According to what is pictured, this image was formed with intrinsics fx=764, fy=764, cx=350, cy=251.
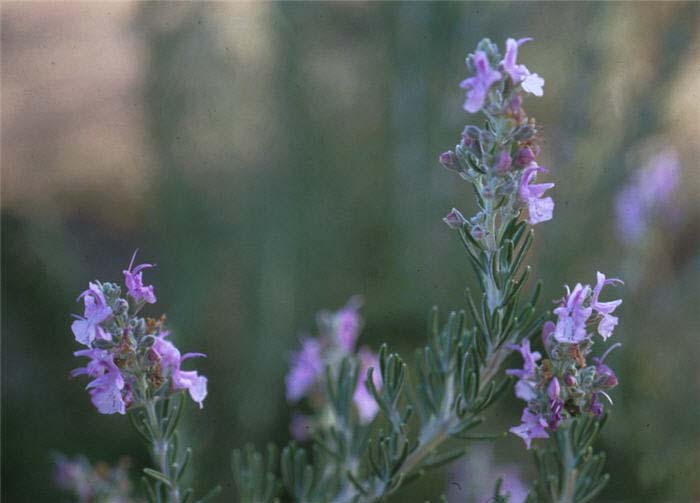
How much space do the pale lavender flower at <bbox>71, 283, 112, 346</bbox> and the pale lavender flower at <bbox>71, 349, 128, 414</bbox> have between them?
23mm

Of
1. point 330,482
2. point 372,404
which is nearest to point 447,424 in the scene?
point 330,482

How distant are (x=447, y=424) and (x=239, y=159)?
272 centimetres

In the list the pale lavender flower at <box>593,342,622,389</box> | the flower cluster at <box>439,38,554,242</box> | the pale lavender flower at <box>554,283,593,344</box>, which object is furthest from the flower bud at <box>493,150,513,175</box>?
the pale lavender flower at <box>593,342,622,389</box>

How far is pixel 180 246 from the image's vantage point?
349 cm

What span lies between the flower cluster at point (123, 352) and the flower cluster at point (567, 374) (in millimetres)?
537

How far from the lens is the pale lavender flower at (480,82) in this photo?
1.18m

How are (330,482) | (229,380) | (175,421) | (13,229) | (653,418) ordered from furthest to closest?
(13,229), (229,380), (653,418), (330,482), (175,421)

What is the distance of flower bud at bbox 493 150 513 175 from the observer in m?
1.20

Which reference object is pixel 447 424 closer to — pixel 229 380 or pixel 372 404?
pixel 372 404

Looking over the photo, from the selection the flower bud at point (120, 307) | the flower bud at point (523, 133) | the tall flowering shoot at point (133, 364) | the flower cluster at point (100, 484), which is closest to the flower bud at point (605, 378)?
the flower bud at point (523, 133)

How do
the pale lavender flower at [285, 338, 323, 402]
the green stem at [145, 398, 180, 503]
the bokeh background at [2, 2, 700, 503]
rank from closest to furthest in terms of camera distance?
the green stem at [145, 398, 180, 503], the pale lavender flower at [285, 338, 323, 402], the bokeh background at [2, 2, 700, 503]

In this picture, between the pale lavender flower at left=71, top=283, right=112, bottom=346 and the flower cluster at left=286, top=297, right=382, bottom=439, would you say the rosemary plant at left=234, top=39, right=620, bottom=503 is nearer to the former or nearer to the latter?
the flower cluster at left=286, top=297, right=382, bottom=439

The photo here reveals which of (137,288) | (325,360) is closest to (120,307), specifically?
(137,288)

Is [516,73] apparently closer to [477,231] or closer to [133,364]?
[477,231]
